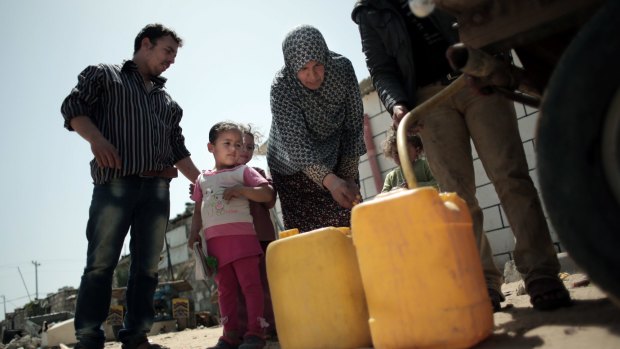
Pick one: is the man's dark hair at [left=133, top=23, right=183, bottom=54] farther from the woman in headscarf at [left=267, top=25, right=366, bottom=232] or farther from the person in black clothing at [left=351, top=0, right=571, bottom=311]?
the person in black clothing at [left=351, top=0, right=571, bottom=311]

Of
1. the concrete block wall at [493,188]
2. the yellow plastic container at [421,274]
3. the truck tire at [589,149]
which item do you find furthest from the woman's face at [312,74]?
the concrete block wall at [493,188]

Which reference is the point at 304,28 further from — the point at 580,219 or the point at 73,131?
the point at 580,219

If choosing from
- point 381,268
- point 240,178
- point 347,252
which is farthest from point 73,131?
point 381,268

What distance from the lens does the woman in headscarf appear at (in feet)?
8.66

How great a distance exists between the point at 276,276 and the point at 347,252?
0.32 metres

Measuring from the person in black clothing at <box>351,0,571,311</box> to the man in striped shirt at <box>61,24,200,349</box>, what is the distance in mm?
1470

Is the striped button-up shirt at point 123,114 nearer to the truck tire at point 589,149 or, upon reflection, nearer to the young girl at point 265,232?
the young girl at point 265,232

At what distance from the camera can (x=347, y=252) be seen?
1.79 meters

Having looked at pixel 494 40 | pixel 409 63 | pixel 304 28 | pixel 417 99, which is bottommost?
pixel 494 40

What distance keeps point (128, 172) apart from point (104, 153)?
0.70 feet

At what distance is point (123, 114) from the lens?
2.91 metres

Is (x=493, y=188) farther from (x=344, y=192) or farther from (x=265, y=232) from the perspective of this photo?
(x=344, y=192)

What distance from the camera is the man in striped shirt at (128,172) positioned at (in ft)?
8.64

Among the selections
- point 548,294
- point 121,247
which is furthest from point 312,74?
point 548,294
